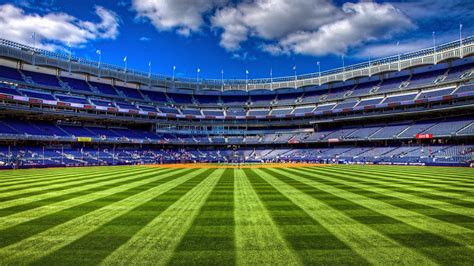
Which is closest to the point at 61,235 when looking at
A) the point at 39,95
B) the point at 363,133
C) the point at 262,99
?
the point at 39,95

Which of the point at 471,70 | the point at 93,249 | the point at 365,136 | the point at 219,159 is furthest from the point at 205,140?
the point at 93,249

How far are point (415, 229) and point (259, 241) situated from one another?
461 cm

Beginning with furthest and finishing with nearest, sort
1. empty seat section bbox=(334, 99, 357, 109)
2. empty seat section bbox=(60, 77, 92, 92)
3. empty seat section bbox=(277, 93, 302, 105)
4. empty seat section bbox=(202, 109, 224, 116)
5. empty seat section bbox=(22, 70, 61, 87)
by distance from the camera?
empty seat section bbox=(202, 109, 224, 116) → empty seat section bbox=(277, 93, 302, 105) → empty seat section bbox=(334, 99, 357, 109) → empty seat section bbox=(60, 77, 92, 92) → empty seat section bbox=(22, 70, 61, 87)

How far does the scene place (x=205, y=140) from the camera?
8106 cm

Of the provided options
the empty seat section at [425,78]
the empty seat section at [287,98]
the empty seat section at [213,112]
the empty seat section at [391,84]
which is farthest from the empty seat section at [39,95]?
the empty seat section at [425,78]

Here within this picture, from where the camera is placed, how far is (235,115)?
3369 inches

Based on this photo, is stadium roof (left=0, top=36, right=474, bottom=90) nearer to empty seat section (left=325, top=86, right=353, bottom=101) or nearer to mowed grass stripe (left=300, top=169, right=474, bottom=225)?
empty seat section (left=325, top=86, right=353, bottom=101)

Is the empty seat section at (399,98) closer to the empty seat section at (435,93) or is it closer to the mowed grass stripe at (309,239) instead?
the empty seat section at (435,93)

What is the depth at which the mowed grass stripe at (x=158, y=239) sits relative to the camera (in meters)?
6.38

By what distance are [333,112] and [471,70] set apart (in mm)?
26970

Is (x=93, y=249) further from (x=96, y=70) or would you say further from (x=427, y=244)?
(x=96, y=70)

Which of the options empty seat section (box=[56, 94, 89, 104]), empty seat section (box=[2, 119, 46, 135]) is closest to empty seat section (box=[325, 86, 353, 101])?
empty seat section (box=[56, 94, 89, 104])

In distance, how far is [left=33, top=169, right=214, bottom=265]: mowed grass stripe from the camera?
21.2ft

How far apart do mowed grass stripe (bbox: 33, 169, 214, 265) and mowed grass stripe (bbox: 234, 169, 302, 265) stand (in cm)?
294
